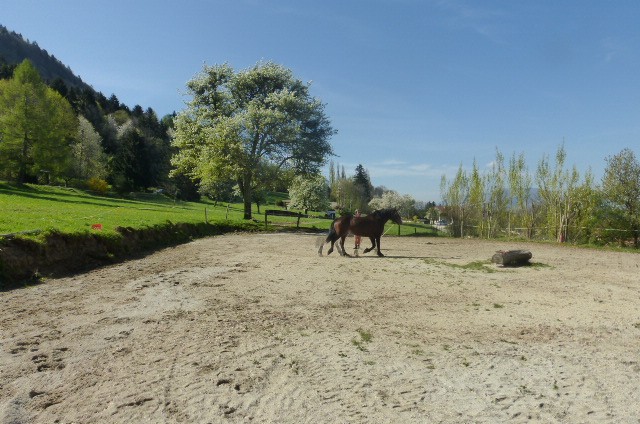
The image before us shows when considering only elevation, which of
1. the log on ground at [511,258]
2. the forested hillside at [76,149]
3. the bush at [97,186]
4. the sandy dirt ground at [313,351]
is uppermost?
the forested hillside at [76,149]

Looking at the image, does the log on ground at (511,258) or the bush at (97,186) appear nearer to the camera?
the log on ground at (511,258)

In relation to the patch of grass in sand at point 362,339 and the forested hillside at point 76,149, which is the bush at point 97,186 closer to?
the forested hillside at point 76,149

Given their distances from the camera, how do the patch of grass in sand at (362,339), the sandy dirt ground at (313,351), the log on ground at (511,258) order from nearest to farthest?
the sandy dirt ground at (313,351) → the patch of grass in sand at (362,339) → the log on ground at (511,258)

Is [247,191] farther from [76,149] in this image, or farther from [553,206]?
[76,149]

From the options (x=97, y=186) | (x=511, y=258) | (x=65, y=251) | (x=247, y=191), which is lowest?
(x=65, y=251)

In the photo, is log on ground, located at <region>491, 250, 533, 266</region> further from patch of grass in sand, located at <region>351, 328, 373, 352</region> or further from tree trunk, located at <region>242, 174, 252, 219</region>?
tree trunk, located at <region>242, 174, 252, 219</region>

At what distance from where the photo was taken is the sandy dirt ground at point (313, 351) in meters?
4.18

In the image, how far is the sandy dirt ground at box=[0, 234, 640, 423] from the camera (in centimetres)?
418

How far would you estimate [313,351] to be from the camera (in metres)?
5.67

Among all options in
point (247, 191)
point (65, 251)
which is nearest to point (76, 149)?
point (247, 191)

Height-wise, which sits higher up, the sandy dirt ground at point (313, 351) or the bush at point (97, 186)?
the bush at point (97, 186)

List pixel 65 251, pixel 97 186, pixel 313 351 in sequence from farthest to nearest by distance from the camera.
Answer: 1. pixel 97 186
2. pixel 65 251
3. pixel 313 351

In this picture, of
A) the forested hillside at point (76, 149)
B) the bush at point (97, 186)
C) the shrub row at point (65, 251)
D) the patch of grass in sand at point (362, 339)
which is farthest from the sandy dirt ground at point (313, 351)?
the bush at point (97, 186)

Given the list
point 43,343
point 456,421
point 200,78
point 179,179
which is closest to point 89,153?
point 179,179
